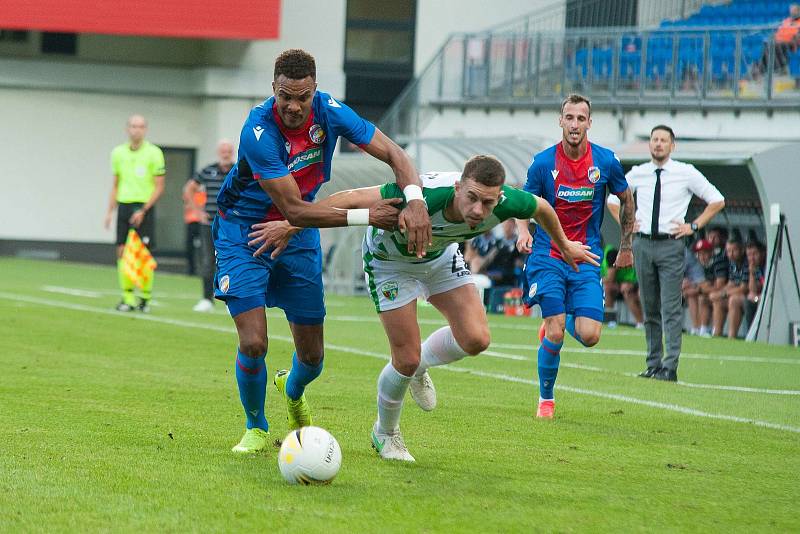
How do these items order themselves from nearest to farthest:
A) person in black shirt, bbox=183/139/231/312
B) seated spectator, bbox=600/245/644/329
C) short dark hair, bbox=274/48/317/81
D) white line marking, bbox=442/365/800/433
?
short dark hair, bbox=274/48/317/81
white line marking, bbox=442/365/800/433
person in black shirt, bbox=183/139/231/312
seated spectator, bbox=600/245/644/329

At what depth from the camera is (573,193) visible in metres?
10.2

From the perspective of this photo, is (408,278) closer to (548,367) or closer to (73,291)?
(548,367)

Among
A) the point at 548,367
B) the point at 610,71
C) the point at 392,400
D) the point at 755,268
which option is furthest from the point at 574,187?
the point at 610,71

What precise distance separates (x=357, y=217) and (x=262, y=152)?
2.18 feet

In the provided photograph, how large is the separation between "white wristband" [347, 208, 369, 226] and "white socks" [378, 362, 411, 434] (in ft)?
3.71

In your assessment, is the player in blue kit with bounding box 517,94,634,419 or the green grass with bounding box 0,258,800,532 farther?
the player in blue kit with bounding box 517,94,634,419

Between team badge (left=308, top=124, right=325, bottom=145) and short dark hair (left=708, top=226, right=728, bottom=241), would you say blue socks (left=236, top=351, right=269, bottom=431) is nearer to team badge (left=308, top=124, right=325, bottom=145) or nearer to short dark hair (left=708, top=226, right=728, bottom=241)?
team badge (left=308, top=124, right=325, bottom=145)

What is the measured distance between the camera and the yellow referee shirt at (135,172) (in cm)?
1767

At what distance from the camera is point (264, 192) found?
24.8 feet

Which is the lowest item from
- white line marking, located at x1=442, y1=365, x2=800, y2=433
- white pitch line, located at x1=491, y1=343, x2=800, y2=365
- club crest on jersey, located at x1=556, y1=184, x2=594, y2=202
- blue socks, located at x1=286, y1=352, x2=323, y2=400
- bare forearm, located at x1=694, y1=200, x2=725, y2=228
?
Answer: white pitch line, located at x1=491, y1=343, x2=800, y2=365

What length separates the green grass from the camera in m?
6.04

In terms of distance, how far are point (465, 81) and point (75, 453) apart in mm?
21788

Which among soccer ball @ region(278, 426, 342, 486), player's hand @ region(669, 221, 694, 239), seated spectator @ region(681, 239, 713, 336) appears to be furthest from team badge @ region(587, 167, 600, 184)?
seated spectator @ region(681, 239, 713, 336)

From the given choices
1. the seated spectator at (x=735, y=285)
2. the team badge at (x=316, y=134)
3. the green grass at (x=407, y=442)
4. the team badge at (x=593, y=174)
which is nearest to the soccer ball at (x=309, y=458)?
the green grass at (x=407, y=442)
